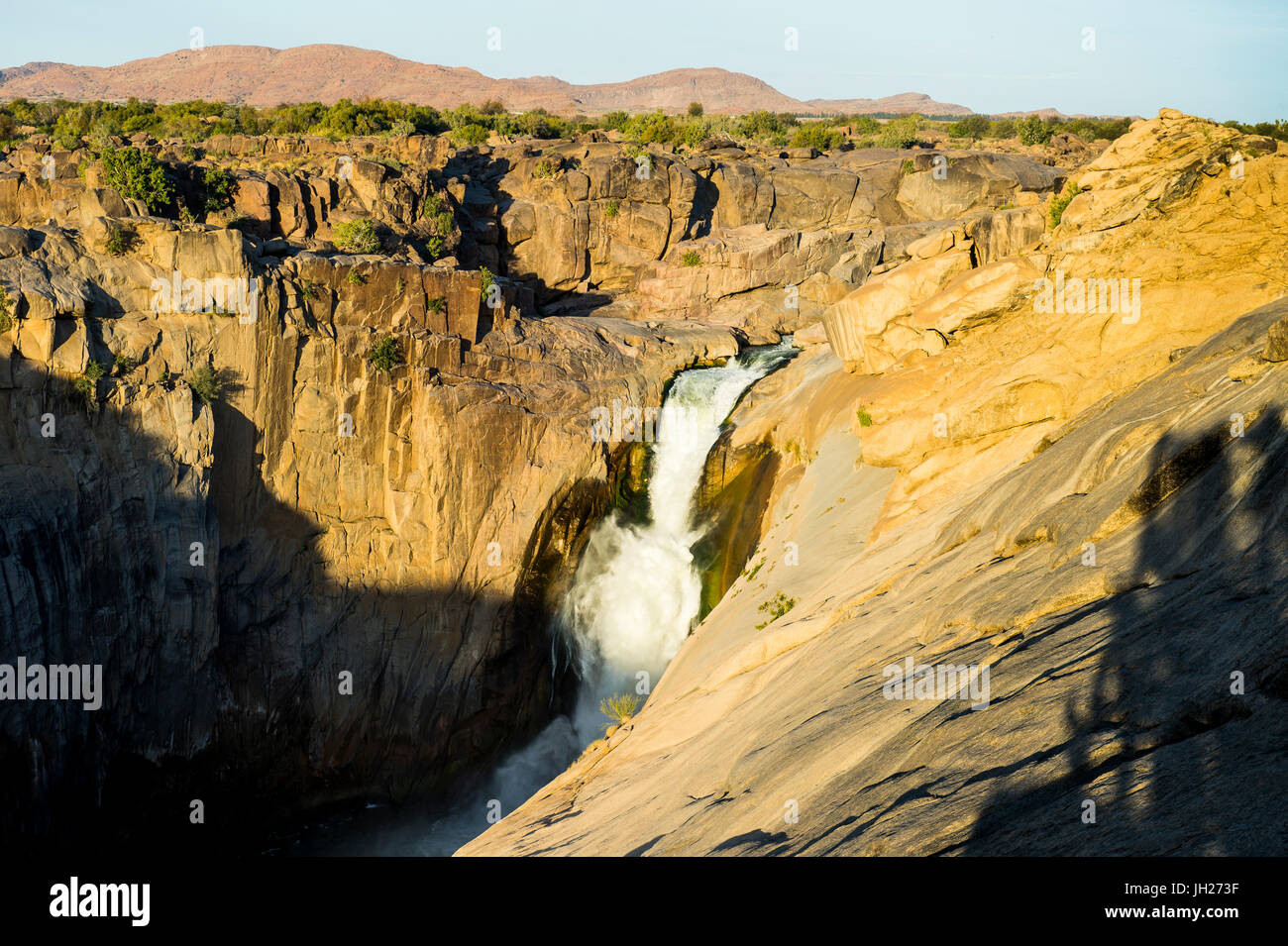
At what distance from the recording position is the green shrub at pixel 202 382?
24.0 metres

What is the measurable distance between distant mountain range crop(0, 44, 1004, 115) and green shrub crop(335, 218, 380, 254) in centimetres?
9370

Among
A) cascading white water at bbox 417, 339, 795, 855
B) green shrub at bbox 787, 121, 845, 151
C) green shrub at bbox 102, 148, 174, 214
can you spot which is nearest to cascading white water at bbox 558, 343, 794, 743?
cascading white water at bbox 417, 339, 795, 855

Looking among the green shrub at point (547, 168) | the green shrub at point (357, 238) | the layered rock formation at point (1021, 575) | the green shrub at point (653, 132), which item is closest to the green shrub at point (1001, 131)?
the green shrub at point (653, 132)

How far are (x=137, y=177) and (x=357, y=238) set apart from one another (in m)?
6.70

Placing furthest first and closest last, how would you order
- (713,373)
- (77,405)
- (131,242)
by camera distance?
(713,373)
(131,242)
(77,405)

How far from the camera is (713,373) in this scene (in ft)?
113

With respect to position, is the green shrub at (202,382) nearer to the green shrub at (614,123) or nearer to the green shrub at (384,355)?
the green shrub at (384,355)

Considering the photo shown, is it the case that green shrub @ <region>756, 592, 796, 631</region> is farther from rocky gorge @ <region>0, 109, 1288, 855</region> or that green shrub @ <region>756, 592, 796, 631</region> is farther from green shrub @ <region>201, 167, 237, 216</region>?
green shrub @ <region>201, 167, 237, 216</region>

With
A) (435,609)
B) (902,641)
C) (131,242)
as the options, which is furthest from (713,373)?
(902,641)

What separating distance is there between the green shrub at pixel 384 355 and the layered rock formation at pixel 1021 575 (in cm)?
1210

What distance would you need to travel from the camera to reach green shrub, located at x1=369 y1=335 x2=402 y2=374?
88.5 feet

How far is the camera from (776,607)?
62.4 feet
